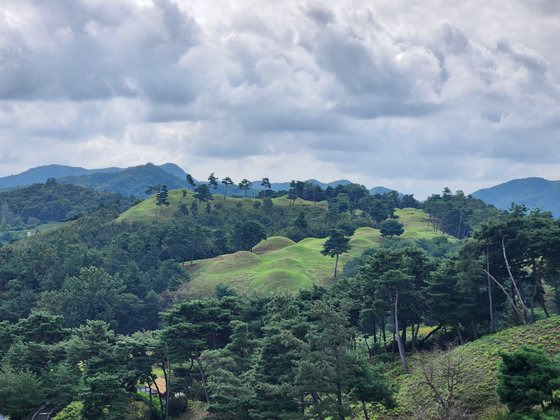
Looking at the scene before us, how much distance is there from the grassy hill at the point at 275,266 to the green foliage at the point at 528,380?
67.5 metres

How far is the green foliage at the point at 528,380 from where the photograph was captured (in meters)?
28.0

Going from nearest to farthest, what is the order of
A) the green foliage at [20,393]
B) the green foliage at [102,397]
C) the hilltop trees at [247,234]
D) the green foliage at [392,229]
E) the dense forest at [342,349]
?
the dense forest at [342,349] < the green foliage at [102,397] < the green foliage at [20,393] < the hilltop trees at [247,234] < the green foliage at [392,229]

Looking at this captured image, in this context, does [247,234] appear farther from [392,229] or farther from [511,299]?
[511,299]

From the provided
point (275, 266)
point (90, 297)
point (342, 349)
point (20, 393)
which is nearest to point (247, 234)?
point (275, 266)

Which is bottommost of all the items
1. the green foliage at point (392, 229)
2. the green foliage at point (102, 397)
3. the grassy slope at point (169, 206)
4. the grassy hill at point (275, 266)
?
the green foliage at point (102, 397)

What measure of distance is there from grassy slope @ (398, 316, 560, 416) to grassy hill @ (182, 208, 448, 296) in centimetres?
5112

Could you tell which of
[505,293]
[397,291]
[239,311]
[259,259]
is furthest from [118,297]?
[505,293]

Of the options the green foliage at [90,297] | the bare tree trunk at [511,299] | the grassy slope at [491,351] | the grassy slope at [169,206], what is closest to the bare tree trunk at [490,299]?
the bare tree trunk at [511,299]

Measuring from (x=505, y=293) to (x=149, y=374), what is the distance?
1389 inches

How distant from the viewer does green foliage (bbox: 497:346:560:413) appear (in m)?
28.0

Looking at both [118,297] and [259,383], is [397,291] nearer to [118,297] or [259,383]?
[259,383]

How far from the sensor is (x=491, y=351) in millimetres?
44688

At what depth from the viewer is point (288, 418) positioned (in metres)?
33.7

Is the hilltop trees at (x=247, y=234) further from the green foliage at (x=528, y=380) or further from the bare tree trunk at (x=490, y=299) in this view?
the green foliage at (x=528, y=380)
